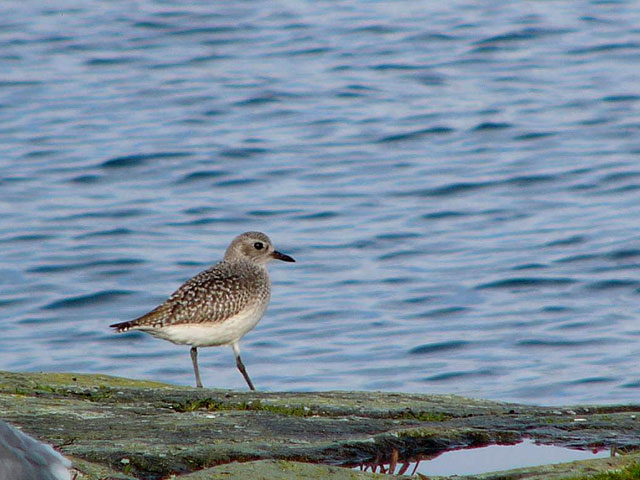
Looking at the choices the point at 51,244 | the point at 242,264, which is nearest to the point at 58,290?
the point at 51,244

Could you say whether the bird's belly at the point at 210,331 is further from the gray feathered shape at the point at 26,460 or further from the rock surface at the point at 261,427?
the gray feathered shape at the point at 26,460

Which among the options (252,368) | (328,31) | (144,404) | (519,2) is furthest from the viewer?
(519,2)

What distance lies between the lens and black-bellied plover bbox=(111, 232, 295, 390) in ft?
33.8

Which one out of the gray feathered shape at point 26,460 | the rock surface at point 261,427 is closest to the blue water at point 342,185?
the rock surface at point 261,427

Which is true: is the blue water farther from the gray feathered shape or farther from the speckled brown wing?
the gray feathered shape

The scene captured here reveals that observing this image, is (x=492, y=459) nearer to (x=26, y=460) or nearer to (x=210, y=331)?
(x=26, y=460)

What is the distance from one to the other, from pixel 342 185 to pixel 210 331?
30.5ft

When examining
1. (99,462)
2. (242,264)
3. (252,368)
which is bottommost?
(252,368)

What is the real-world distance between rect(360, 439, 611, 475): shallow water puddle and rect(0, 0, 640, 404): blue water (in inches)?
227

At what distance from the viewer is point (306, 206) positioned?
18688 mm

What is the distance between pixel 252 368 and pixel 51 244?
5.04m

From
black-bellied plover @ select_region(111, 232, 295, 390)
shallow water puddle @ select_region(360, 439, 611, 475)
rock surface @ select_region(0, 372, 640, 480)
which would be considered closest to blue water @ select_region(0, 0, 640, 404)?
black-bellied plover @ select_region(111, 232, 295, 390)

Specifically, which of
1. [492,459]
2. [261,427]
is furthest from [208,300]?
[492,459]

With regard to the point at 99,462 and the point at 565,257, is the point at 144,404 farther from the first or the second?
the point at 565,257
